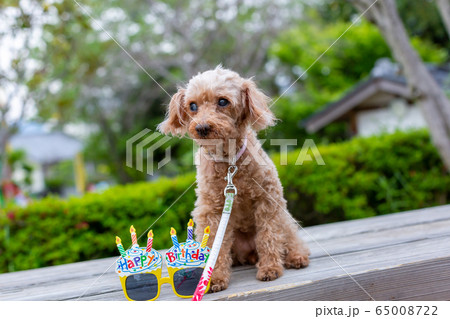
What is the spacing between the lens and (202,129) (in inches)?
78.7

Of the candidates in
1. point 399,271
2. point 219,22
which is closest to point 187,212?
point 399,271

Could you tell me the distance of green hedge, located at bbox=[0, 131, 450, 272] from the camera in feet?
12.8

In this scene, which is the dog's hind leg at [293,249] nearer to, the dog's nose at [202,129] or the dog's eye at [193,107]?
the dog's nose at [202,129]

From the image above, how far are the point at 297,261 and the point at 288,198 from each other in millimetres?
2619

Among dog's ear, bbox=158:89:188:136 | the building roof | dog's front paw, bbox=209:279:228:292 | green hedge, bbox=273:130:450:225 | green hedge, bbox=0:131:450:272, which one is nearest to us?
dog's front paw, bbox=209:279:228:292

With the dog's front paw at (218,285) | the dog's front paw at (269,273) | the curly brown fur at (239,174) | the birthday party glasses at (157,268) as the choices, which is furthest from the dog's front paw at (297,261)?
the birthday party glasses at (157,268)

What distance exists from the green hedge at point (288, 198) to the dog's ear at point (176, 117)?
205 cm

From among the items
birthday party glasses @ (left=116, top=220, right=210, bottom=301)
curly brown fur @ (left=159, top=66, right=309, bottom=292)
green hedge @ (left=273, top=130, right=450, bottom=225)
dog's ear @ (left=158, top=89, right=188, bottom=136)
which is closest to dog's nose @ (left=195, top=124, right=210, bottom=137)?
curly brown fur @ (left=159, top=66, right=309, bottom=292)

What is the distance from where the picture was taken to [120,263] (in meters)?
1.73

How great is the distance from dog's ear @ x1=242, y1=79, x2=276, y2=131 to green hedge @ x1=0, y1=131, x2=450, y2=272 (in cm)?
225

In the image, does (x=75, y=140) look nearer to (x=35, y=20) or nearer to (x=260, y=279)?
(x=35, y=20)

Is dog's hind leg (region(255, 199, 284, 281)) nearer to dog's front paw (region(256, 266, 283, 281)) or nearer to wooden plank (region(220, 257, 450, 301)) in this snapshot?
dog's front paw (region(256, 266, 283, 281))

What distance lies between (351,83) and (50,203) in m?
13.0
